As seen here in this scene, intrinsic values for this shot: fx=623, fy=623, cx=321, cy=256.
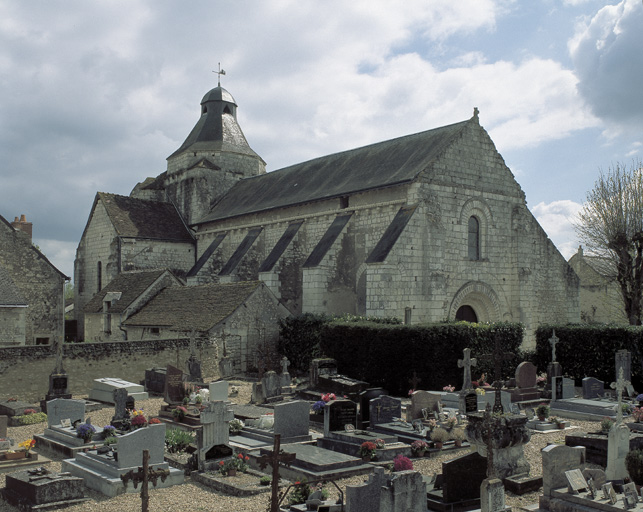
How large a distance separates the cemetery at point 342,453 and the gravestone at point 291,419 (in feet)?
0.07

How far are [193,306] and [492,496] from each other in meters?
17.7

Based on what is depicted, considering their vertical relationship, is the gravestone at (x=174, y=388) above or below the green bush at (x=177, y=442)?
above

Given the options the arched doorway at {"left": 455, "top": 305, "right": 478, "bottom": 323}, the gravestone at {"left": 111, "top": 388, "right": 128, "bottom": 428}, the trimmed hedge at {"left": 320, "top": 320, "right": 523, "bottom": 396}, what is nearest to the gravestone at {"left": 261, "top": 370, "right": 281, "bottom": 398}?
the trimmed hedge at {"left": 320, "top": 320, "right": 523, "bottom": 396}

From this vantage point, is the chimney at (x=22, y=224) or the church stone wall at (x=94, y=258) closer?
the chimney at (x=22, y=224)

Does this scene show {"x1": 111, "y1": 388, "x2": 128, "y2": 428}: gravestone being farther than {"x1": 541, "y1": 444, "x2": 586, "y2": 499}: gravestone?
Yes

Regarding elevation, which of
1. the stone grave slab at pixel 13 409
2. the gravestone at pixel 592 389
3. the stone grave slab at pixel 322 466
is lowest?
the stone grave slab at pixel 322 466

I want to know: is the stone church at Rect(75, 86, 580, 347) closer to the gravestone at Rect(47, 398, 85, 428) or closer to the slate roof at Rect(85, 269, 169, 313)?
the slate roof at Rect(85, 269, 169, 313)

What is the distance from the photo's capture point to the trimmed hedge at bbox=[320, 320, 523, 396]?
17.5 m

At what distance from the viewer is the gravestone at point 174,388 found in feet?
47.8

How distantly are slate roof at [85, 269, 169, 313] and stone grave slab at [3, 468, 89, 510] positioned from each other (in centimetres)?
1685

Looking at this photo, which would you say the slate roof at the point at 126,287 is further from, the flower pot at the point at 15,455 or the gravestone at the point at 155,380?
the flower pot at the point at 15,455

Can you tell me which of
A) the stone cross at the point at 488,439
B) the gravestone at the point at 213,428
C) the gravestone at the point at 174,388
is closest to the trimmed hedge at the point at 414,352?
the gravestone at the point at 174,388

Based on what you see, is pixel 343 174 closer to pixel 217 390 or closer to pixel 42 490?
pixel 217 390

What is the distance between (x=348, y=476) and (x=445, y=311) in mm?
13988
